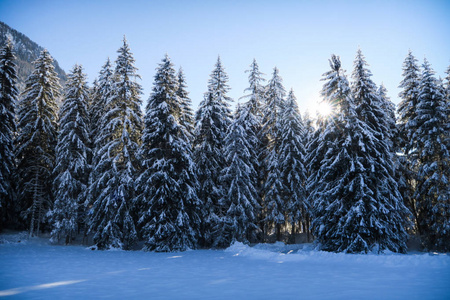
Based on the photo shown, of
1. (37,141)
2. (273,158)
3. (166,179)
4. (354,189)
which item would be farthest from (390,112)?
(37,141)

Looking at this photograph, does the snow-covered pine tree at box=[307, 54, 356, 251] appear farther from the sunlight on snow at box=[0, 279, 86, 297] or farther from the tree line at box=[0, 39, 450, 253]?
the sunlight on snow at box=[0, 279, 86, 297]

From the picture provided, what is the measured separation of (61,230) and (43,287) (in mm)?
19624

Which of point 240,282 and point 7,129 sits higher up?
point 7,129

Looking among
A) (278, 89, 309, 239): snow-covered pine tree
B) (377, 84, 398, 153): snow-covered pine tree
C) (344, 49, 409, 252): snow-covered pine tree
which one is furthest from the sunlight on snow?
(377, 84, 398, 153): snow-covered pine tree

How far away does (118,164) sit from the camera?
967 inches

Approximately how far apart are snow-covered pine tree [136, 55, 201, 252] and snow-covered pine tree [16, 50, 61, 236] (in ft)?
35.1

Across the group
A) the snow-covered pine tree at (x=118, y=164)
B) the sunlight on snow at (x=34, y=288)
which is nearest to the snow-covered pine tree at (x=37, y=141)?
the snow-covered pine tree at (x=118, y=164)

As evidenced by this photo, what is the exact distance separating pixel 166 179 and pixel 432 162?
2165 cm

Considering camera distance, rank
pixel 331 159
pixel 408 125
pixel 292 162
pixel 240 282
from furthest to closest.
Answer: pixel 292 162 < pixel 408 125 < pixel 331 159 < pixel 240 282

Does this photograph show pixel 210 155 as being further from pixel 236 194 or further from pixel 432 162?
pixel 432 162

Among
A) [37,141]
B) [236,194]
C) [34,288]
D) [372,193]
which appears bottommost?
[34,288]

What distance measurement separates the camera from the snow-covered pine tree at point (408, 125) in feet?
80.7

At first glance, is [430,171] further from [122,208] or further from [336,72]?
[122,208]

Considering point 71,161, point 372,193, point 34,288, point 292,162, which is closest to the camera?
point 34,288
